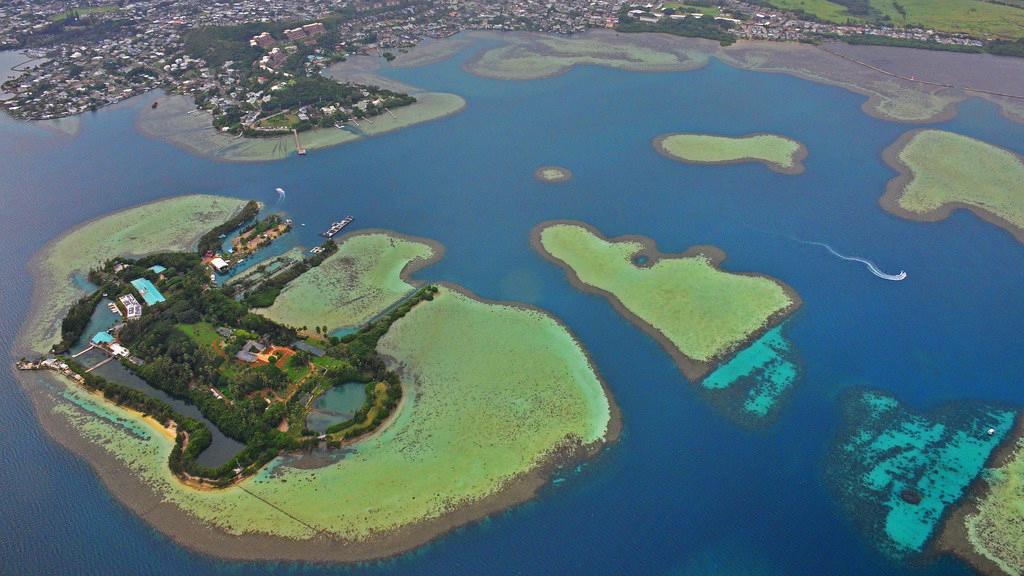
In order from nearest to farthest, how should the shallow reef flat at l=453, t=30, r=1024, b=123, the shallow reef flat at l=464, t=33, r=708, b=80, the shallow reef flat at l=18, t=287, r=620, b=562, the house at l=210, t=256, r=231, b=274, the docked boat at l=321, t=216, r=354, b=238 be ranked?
the shallow reef flat at l=18, t=287, r=620, b=562 < the house at l=210, t=256, r=231, b=274 < the docked boat at l=321, t=216, r=354, b=238 < the shallow reef flat at l=453, t=30, r=1024, b=123 < the shallow reef flat at l=464, t=33, r=708, b=80

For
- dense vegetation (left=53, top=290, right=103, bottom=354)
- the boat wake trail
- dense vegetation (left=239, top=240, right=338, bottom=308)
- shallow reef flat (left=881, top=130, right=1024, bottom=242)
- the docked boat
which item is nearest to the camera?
dense vegetation (left=53, top=290, right=103, bottom=354)

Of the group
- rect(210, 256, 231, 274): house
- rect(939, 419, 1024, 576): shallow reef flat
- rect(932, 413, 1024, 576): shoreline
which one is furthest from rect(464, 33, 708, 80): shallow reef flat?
rect(939, 419, 1024, 576): shallow reef flat

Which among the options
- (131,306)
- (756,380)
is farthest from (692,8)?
(131,306)

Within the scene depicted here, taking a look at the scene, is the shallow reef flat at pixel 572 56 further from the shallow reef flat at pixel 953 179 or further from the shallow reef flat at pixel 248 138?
the shallow reef flat at pixel 953 179

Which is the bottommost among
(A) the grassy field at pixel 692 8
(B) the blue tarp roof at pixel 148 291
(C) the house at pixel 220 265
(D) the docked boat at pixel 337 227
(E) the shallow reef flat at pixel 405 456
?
(E) the shallow reef flat at pixel 405 456

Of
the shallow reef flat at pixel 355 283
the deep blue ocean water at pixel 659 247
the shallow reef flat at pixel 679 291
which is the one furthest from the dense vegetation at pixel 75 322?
the shallow reef flat at pixel 679 291

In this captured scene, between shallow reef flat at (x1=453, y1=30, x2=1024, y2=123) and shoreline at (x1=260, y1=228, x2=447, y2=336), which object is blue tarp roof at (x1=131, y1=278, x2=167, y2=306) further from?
shallow reef flat at (x1=453, y1=30, x2=1024, y2=123)

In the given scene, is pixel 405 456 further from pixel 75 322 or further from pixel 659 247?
pixel 659 247
